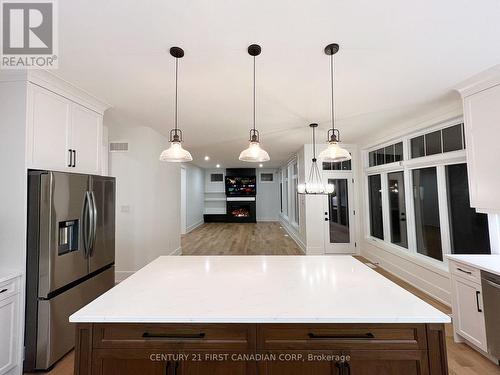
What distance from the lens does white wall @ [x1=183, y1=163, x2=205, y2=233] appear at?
8719 mm

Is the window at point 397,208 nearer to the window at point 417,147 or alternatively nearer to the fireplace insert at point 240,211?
the window at point 417,147

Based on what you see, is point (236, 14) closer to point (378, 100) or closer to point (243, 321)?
point (243, 321)

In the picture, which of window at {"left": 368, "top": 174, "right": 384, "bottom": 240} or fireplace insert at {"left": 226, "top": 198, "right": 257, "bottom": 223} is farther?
fireplace insert at {"left": 226, "top": 198, "right": 257, "bottom": 223}

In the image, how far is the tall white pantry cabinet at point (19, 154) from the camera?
6.26 ft

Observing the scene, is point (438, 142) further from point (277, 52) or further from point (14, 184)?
point (14, 184)

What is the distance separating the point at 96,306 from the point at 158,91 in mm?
2241

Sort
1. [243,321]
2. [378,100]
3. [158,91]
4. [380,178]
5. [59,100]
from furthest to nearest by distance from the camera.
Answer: [380,178], [378,100], [158,91], [59,100], [243,321]

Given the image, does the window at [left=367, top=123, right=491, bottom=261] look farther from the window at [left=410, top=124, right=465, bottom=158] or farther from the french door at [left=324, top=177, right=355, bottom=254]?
the french door at [left=324, top=177, right=355, bottom=254]

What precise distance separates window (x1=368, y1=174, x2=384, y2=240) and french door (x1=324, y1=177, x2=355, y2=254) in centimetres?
45

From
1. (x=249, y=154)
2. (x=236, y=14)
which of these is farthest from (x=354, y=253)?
(x=236, y=14)

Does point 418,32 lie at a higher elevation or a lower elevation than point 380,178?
higher

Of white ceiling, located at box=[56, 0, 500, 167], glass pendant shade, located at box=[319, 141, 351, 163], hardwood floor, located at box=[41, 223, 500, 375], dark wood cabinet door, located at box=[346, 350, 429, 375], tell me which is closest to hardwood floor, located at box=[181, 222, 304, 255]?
hardwood floor, located at box=[41, 223, 500, 375]

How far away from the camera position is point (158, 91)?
8.63 feet

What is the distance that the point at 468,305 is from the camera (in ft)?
7.28
